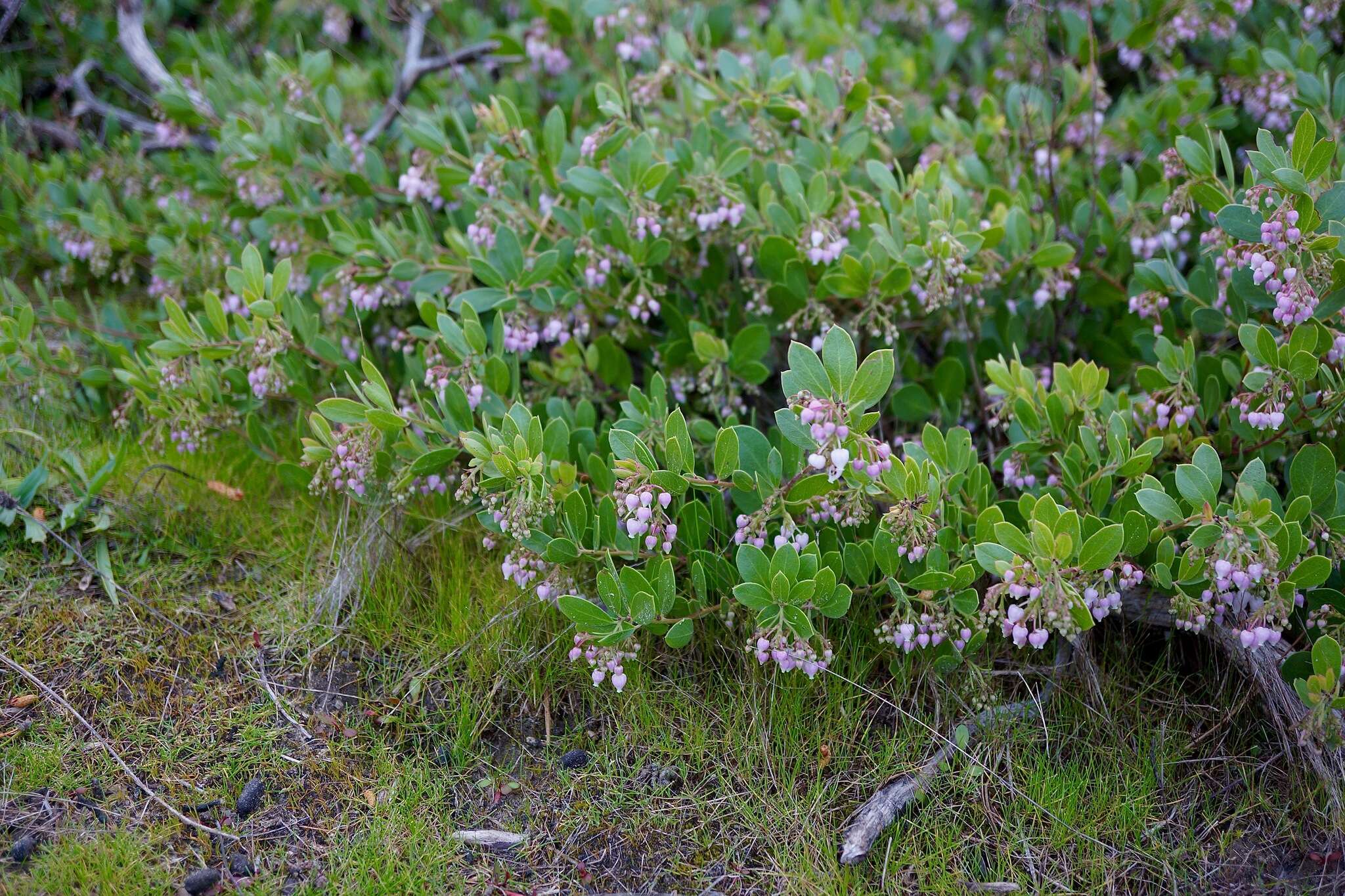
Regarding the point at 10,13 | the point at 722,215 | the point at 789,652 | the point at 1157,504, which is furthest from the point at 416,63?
the point at 1157,504

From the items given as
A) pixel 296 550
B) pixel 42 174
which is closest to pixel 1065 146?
pixel 296 550

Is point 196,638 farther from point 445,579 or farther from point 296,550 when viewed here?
point 445,579

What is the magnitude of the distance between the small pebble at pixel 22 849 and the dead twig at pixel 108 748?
0.22m

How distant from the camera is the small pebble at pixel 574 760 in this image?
8.04 feet

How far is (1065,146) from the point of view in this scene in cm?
359

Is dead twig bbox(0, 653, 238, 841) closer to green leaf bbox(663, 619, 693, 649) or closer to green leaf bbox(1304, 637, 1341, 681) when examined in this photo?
green leaf bbox(663, 619, 693, 649)

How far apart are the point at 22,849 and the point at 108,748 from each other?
0.28m

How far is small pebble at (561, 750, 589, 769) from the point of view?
96.4 inches

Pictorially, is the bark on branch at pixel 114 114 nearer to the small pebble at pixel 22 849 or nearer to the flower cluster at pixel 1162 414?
the small pebble at pixel 22 849

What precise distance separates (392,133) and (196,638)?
2161mm

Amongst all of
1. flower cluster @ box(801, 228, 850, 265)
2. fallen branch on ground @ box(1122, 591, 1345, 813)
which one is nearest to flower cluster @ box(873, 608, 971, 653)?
fallen branch on ground @ box(1122, 591, 1345, 813)

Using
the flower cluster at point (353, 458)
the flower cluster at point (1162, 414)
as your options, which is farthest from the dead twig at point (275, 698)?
the flower cluster at point (1162, 414)

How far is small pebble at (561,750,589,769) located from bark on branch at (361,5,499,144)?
8.39 feet

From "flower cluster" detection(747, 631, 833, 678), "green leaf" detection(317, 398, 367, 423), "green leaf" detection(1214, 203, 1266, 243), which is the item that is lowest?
"flower cluster" detection(747, 631, 833, 678)
